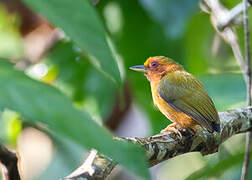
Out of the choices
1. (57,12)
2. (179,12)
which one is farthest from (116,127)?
(57,12)

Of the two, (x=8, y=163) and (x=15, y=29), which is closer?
(x=8, y=163)

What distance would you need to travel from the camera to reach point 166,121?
346 centimetres

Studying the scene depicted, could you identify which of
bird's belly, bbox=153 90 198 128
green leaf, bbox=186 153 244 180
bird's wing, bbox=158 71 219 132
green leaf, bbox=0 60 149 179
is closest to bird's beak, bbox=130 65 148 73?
bird's wing, bbox=158 71 219 132

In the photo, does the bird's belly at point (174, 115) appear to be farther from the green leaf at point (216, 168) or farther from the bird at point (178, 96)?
the green leaf at point (216, 168)

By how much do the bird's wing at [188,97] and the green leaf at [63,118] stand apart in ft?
6.70

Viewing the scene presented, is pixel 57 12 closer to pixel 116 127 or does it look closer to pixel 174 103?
pixel 174 103

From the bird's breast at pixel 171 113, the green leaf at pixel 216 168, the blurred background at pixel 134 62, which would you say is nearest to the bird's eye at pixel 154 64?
the blurred background at pixel 134 62

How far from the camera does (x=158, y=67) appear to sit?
3857mm

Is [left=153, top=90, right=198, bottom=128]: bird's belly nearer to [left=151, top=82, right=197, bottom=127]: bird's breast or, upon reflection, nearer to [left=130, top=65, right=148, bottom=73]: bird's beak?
[left=151, top=82, right=197, bottom=127]: bird's breast

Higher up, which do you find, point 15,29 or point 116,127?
point 15,29

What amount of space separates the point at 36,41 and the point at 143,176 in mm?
5748

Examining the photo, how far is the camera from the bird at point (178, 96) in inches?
112

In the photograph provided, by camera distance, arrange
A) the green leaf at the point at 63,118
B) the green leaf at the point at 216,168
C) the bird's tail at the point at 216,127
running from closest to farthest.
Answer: the green leaf at the point at 63,118, the green leaf at the point at 216,168, the bird's tail at the point at 216,127

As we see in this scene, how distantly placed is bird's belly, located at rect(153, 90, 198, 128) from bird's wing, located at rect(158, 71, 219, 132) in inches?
1.0
